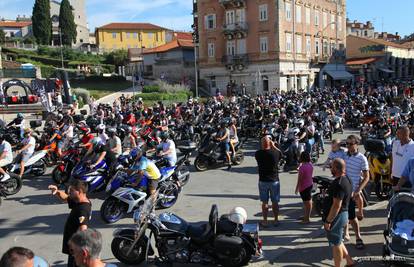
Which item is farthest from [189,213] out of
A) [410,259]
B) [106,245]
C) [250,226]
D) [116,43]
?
[116,43]

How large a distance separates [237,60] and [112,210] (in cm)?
3945

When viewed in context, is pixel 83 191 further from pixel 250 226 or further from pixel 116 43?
pixel 116 43

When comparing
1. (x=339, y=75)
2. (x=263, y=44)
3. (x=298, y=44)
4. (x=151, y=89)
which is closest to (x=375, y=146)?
(x=151, y=89)

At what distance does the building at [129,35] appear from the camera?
90.2m

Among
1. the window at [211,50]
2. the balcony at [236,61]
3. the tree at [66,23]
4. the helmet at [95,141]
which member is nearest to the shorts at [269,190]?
the helmet at [95,141]

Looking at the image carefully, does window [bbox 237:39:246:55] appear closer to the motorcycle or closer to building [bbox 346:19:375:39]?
the motorcycle

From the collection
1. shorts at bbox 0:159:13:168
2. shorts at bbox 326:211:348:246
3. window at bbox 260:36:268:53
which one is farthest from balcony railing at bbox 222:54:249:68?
shorts at bbox 326:211:348:246

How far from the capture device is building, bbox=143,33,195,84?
2106 inches

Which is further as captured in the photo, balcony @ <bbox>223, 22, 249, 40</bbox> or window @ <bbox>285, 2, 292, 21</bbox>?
balcony @ <bbox>223, 22, 249, 40</bbox>

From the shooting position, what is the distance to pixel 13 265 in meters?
3.17

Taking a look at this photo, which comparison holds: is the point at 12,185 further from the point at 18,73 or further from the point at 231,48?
the point at 231,48

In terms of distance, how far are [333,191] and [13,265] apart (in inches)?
148

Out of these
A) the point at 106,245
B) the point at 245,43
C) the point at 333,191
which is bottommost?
the point at 106,245

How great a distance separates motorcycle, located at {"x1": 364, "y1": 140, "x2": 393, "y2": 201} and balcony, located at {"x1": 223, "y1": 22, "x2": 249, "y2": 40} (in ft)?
125
